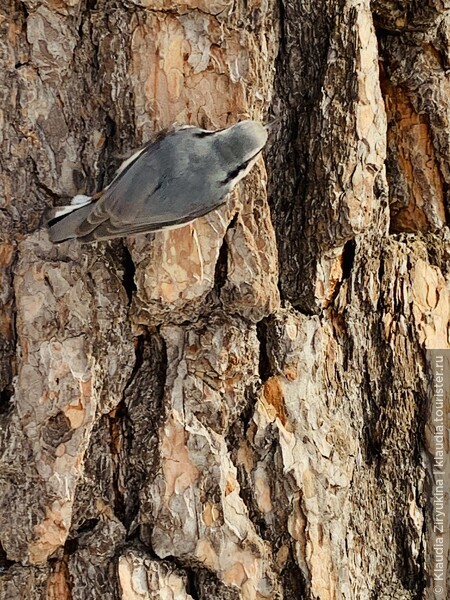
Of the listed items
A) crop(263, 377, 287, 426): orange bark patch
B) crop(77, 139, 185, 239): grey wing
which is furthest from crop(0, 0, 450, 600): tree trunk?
crop(77, 139, 185, 239): grey wing

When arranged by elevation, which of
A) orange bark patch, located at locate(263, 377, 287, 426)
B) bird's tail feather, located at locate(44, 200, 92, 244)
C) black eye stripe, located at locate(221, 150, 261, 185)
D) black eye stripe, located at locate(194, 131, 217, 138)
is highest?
black eye stripe, located at locate(194, 131, 217, 138)

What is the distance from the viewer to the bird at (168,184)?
72.7 inches

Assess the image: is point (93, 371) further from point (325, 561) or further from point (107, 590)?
point (325, 561)

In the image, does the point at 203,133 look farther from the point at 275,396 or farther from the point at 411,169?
the point at 411,169

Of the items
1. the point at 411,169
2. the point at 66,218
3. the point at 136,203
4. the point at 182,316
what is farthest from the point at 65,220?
the point at 411,169

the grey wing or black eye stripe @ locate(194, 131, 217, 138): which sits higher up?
black eye stripe @ locate(194, 131, 217, 138)

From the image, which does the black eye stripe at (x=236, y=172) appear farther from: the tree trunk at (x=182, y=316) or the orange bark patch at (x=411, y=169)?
the orange bark patch at (x=411, y=169)

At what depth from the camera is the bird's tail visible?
1892 millimetres

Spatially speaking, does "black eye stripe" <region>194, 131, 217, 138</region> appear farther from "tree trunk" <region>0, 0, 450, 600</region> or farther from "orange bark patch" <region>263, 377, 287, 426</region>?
"orange bark patch" <region>263, 377, 287, 426</region>

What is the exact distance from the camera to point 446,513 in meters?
2.37

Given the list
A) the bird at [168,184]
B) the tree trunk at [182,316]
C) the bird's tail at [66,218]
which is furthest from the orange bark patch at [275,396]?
the bird's tail at [66,218]

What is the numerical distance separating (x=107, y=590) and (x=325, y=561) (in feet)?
1.77

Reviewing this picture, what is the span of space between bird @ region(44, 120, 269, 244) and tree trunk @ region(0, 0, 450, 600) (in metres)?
0.08

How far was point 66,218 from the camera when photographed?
1915 millimetres
